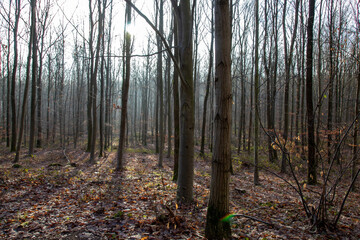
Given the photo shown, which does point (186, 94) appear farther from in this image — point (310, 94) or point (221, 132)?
point (310, 94)

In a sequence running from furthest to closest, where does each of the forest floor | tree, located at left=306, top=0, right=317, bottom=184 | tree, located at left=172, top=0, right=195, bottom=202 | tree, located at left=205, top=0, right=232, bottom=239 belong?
tree, located at left=306, top=0, right=317, bottom=184 < tree, located at left=172, top=0, right=195, bottom=202 < the forest floor < tree, located at left=205, top=0, right=232, bottom=239

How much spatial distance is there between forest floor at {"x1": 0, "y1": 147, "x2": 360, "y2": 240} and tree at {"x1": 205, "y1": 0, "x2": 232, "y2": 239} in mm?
701

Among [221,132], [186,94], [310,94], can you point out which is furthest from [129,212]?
[310,94]

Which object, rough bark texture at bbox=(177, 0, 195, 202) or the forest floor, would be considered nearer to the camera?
the forest floor

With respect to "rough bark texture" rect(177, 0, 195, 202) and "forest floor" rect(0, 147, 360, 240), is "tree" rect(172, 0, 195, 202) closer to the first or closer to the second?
"rough bark texture" rect(177, 0, 195, 202)

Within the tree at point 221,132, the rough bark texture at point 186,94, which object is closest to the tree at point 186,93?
the rough bark texture at point 186,94

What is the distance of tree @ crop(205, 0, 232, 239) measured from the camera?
260 cm

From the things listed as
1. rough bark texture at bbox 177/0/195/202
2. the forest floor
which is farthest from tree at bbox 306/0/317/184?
rough bark texture at bbox 177/0/195/202

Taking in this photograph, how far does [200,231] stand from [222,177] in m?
1.34

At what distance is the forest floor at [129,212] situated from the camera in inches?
135

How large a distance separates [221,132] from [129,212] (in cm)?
289

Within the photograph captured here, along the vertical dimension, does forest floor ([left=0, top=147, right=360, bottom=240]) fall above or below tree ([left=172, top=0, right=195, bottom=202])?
below

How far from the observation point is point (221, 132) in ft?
8.53

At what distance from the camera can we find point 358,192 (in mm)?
7469
